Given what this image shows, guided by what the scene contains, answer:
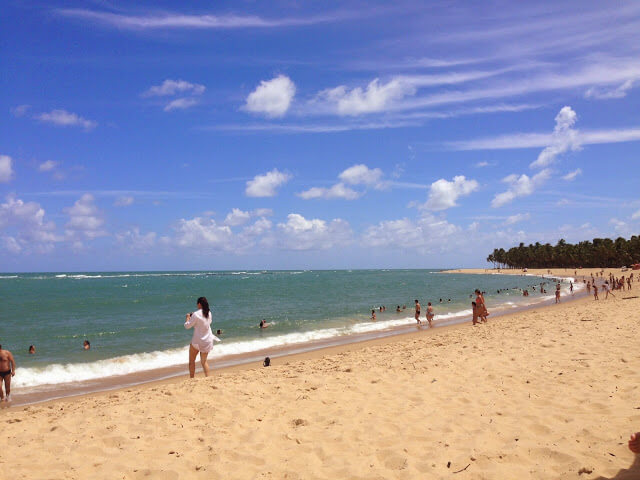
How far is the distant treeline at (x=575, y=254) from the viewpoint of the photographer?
317ft

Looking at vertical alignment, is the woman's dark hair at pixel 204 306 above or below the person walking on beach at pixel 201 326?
above

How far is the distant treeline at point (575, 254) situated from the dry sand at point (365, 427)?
104807 mm

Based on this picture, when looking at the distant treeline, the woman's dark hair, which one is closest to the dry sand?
the woman's dark hair

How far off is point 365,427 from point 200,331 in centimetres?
465

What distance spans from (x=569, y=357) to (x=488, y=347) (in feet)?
7.31

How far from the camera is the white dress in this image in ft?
29.2

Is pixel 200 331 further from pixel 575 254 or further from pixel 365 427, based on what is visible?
pixel 575 254

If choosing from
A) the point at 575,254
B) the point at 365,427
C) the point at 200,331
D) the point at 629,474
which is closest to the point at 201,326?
the point at 200,331

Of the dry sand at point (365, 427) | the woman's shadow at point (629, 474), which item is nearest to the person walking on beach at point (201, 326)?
the dry sand at point (365, 427)

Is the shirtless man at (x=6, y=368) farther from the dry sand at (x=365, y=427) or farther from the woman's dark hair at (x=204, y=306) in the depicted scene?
the woman's dark hair at (x=204, y=306)

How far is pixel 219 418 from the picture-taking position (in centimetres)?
620

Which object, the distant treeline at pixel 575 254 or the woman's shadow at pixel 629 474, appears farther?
the distant treeline at pixel 575 254

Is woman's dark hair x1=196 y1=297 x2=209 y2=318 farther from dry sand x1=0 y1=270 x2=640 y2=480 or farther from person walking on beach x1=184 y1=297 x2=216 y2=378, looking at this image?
dry sand x1=0 y1=270 x2=640 y2=480

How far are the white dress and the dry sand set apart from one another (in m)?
0.80
